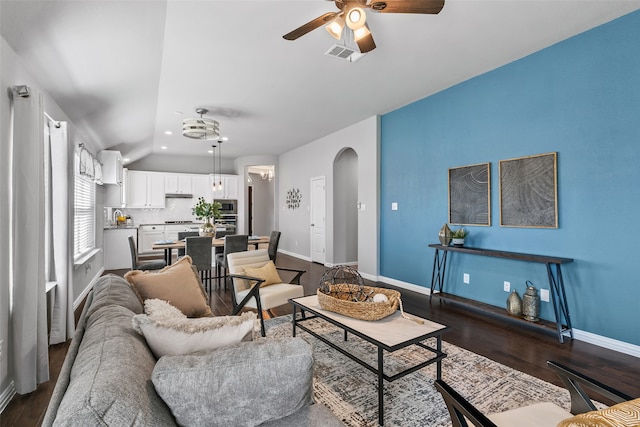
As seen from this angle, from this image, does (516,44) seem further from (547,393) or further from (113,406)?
(113,406)

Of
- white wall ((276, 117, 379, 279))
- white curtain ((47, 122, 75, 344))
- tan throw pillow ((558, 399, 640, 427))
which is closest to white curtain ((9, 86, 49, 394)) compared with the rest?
white curtain ((47, 122, 75, 344))

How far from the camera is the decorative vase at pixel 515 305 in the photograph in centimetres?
340

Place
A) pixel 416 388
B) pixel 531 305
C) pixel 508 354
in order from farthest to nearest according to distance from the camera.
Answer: pixel 531 305 < pixel 508 354 < pixel 416 388

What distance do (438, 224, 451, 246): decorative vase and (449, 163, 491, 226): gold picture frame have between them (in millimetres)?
224

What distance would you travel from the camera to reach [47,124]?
306 centimetres

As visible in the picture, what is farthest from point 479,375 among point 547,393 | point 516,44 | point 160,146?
point 160,146

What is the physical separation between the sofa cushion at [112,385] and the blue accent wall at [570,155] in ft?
12.1

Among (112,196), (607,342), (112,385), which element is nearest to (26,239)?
(112,385)

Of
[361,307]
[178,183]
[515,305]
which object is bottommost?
[515,305]

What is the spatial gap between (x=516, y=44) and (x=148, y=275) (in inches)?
158

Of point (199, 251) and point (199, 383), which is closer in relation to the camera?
point (199, 383)

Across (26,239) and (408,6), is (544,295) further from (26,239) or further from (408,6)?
(26,239)

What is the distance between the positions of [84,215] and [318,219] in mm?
4403

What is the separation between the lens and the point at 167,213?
912cm
